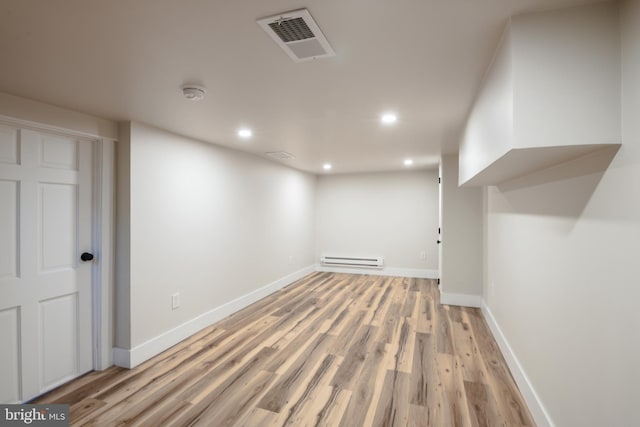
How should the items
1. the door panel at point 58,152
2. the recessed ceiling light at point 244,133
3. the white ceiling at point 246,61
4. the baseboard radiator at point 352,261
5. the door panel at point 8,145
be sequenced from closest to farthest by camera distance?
1. the white ceiling at point 246,61
2. the door panel at point 8,145
3. the door panel at point 58,152
4. the recessed ceiling light at point 244,133
5. the baseboard radiator at point 352,261

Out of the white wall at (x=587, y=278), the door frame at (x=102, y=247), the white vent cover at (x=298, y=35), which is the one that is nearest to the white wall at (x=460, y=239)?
the white wall at (x=587, y=278)

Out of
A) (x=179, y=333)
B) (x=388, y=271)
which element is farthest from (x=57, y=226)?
(x=388, y=271)

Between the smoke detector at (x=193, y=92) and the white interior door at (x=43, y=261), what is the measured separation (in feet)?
4.10

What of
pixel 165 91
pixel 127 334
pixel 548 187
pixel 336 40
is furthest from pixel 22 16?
pixel 548 187

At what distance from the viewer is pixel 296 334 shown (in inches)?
132

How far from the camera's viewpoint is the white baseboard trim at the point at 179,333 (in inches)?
106

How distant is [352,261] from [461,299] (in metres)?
2.54

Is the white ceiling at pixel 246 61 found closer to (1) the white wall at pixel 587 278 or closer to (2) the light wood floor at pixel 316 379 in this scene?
(1) the white wall at pixel 587 278

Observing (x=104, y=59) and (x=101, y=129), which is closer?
(x=104, y=59)

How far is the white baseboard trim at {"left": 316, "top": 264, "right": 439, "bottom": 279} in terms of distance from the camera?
6.05 meters

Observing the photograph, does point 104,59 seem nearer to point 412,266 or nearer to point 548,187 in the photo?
point 548,187

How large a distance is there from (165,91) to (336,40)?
1285 millimetres

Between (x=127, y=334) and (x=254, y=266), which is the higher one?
(x=254, y=266)

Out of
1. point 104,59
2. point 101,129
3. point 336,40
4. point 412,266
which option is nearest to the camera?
point 336,40
